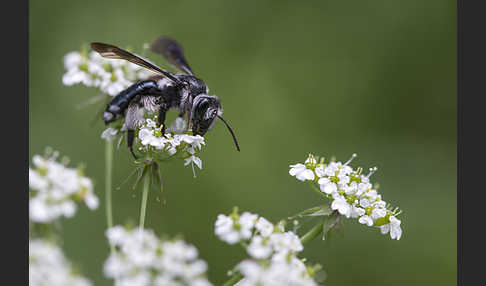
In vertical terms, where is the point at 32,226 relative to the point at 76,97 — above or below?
below

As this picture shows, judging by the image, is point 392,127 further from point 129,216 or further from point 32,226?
point 32,226

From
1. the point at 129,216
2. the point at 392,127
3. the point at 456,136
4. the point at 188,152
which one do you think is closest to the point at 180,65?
the point at 188,152

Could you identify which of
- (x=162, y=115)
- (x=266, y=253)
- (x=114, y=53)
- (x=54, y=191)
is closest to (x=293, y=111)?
(x=162, y=115)

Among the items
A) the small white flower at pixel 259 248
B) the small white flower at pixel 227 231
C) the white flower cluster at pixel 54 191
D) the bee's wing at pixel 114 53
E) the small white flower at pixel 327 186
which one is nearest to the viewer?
the white flower cluster at pixel 54 191

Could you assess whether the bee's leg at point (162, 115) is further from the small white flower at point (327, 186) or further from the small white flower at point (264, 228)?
the small white flower at point (327, 186)

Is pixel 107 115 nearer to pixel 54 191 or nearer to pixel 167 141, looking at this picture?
pixel 167 141

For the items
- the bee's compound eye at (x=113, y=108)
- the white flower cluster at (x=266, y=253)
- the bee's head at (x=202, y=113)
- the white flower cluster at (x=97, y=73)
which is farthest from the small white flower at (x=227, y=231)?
the white flower cluster at (x=97, y=73)
